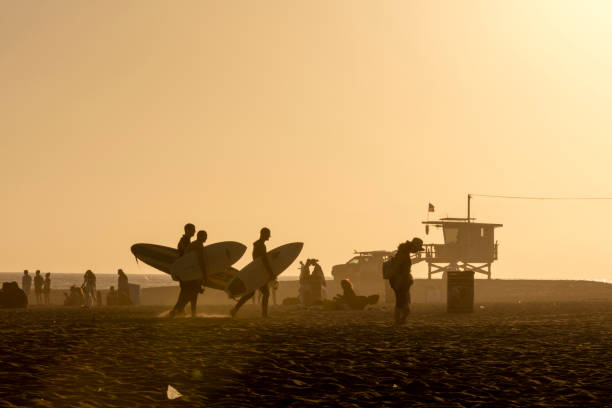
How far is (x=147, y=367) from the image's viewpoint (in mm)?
11164

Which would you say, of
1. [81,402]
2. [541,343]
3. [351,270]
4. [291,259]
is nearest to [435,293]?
[351,270]

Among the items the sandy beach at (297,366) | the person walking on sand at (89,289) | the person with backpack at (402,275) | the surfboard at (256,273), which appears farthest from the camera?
the person walking on sand at (89,289)

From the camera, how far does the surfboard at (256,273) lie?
20706 mm

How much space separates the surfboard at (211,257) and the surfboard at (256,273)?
2.13 feet

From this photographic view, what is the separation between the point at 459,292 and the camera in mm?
26531

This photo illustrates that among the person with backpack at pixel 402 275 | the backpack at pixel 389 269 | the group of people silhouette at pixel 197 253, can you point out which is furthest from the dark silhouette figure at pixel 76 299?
the person with backpack at pixel 402 275

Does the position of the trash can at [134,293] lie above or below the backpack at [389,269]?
below

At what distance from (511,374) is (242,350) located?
3.82m

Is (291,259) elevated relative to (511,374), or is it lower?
elevated

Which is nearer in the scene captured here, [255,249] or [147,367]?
[147,367]

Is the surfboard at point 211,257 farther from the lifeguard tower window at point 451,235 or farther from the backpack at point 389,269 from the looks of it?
the lifeguard tower window at point 451,235

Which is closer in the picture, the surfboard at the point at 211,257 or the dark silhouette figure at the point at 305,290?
the surfboard at the point at 211,257

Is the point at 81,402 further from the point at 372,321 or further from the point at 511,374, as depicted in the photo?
the point at 372,321

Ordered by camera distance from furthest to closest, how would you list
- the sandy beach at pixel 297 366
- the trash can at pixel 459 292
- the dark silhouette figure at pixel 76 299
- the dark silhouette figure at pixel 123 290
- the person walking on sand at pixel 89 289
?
the dark silhouette figure at pixel 76 299
the dark silhouette figure at pixel 123 290
the person walking on sand at pixel 89 289
the trash can at pixel 459 292
the sandy beach at pixel 297 366
